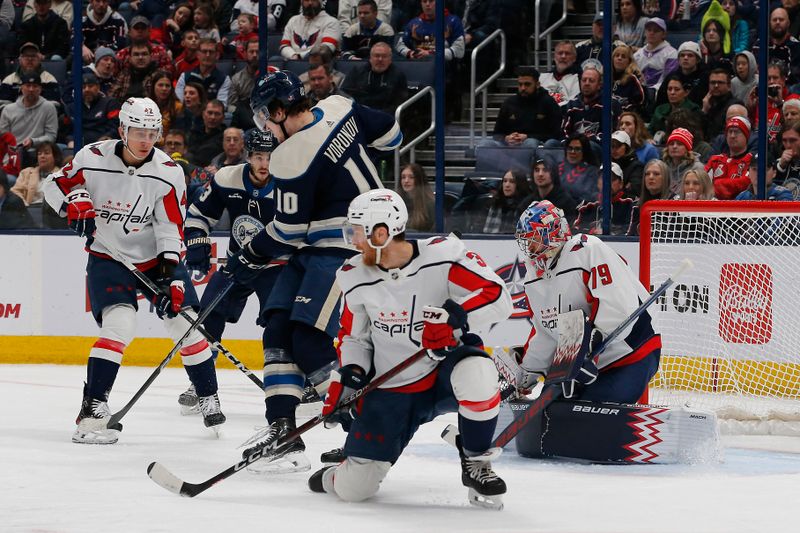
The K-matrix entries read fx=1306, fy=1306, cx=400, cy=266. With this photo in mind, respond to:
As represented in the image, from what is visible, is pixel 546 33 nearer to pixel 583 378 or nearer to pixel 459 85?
pixel 459 85

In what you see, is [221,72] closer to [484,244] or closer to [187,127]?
[187,127]

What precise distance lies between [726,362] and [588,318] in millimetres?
1302

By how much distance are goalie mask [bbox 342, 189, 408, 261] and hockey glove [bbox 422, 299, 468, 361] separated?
0.23m

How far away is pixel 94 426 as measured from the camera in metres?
4.57

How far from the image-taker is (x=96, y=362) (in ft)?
15.0

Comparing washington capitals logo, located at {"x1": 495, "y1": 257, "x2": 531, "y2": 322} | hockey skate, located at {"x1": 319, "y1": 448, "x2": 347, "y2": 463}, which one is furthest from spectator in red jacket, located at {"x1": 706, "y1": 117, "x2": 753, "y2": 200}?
hockey skate, located at {"x1": 319, "y1": 448, "x2": 347, "y2": 463}

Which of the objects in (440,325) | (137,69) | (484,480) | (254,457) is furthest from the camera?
(137,69)

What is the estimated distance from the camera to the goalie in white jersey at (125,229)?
4.61 m

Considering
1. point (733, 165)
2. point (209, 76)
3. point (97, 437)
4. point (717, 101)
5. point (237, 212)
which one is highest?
point (209, 76)

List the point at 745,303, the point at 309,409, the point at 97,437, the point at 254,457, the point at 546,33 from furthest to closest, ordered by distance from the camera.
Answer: the point at 546,33, the point at 745,303, the point at 309,409, the point at 97,437, the point at 254,457

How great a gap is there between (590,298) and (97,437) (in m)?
1.77

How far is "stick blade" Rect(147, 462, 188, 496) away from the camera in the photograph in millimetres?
3559

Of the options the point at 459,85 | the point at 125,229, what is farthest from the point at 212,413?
the point at 459,85

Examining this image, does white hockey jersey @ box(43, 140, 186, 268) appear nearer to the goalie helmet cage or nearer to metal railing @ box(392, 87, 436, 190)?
the goalie helmet cage
